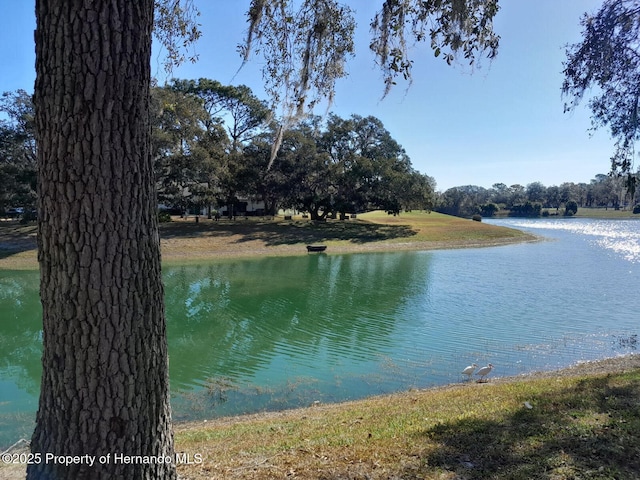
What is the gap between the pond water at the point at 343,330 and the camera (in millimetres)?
7980

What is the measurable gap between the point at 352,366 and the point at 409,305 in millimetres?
6603

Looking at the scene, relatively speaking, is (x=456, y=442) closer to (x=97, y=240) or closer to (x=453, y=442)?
(x=453, y=442)

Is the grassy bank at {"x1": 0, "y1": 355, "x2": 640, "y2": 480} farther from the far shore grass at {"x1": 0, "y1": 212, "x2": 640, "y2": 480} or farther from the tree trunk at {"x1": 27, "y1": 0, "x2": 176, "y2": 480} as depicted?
the tree trunk at {"x1": 27, "y1": 0, "x2": 176, "y2": 480}

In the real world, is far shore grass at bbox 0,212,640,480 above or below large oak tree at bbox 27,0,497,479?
below

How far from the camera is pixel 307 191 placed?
40.7 meters

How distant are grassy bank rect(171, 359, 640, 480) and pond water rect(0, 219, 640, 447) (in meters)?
2.93

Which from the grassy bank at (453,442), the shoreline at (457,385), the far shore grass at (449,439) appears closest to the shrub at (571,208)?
the shoreline at (457,385)

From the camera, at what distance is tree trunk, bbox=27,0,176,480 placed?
205cm

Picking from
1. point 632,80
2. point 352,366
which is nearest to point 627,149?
point 632,80

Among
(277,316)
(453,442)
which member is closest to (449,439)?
(453,442)

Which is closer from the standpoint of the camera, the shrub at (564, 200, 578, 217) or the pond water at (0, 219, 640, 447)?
the pond water at (0, 219, 640, 447)

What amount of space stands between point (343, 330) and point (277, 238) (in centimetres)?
2236

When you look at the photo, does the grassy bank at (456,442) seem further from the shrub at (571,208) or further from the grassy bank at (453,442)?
the shrub at (571,208)

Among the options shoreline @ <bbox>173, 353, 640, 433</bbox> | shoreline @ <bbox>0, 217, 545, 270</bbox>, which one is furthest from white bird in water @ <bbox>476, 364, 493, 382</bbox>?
shoreline @ <bbox>0, 217, 545, 270</bbox>
